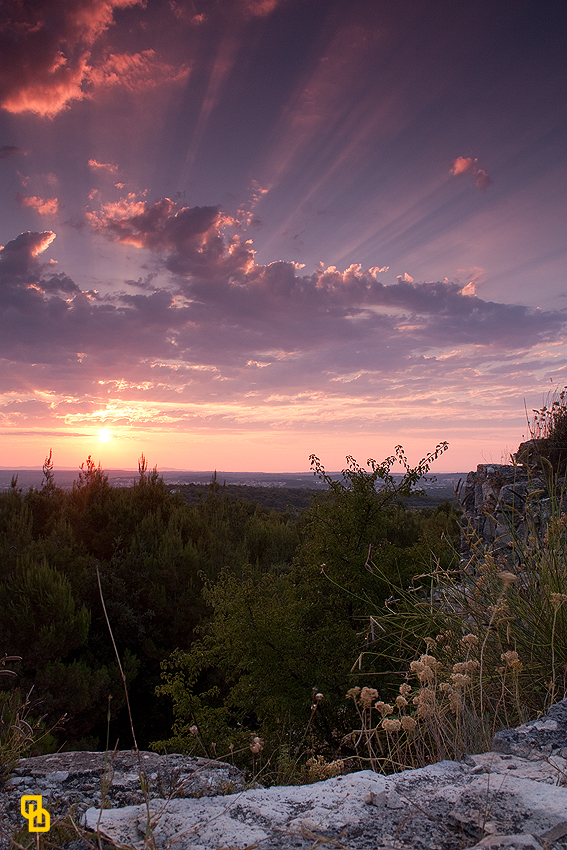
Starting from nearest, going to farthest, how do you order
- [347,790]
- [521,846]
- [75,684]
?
1. [521,846]
2. [347,790]
3. [75,684]

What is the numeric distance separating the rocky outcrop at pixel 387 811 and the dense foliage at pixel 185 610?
36.2 inches

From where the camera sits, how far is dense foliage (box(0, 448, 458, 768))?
5773mm

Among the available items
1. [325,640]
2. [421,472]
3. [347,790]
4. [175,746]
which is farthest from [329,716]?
[347,790]

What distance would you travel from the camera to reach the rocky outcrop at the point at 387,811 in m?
1.25

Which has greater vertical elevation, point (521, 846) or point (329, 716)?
point (521, 846)

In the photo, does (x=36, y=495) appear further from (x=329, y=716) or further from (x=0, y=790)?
(x=0, y=790)

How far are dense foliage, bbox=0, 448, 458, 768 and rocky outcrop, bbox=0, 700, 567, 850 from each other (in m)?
0.92

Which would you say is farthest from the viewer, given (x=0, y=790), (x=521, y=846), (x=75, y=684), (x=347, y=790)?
(x=75, y=684)

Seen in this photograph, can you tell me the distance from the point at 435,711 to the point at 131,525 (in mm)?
11702

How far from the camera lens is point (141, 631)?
9.61 meters

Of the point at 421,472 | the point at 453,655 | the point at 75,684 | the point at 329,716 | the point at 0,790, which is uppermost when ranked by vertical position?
the point at 421,472

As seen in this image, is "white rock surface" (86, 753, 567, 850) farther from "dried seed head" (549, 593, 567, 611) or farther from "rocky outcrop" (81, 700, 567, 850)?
"dried seed head" (549, 593, 567, 611)

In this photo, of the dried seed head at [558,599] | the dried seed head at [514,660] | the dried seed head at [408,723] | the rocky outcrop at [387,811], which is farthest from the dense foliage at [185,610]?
the dried seed head at [558,599]

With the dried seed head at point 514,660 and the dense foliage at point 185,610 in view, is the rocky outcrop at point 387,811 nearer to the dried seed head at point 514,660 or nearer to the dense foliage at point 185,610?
the dried seed head at point 514,660
